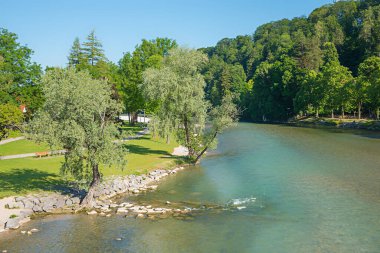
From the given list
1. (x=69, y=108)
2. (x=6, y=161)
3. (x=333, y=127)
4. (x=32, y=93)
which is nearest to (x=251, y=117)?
(x=333, y=127)

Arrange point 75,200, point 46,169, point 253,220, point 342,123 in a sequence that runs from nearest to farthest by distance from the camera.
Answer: point 253,220
point 75,200
point 46,169
point 342,123

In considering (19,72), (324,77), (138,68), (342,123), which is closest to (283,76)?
(324,77)

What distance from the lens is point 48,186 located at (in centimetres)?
3356

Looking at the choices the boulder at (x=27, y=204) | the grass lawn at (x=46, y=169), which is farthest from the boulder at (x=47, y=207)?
the grass lawn at (x=46, y=169)

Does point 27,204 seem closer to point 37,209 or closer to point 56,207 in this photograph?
point 37,209

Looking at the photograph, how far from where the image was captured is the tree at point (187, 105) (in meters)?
50.1

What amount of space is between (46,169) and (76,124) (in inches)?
560

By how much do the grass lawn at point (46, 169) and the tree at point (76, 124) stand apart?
5494 mm

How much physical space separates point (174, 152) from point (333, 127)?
57427 millimetres

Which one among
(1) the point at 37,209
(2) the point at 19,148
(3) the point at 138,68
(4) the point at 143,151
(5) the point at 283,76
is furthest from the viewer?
(5) the point at 283,76

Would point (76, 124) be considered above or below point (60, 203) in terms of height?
above

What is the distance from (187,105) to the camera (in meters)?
50.3

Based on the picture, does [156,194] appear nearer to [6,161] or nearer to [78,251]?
[78,251]

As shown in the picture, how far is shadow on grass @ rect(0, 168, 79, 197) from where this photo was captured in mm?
32438
